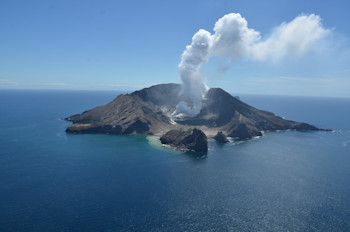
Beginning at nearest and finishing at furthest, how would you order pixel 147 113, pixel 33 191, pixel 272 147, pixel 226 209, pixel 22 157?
pixel 226 209
pixel 33 191
pixel 22 157
pixel 272 147
pixel 147 113

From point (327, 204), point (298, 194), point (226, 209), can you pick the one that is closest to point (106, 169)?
point (226, 209)

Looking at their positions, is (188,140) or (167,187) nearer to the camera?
(167,187)

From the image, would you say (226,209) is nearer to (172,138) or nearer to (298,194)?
(298,194)

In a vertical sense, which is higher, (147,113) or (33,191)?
(147,113)

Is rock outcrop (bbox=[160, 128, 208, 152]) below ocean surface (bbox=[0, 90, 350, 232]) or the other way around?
the other way around

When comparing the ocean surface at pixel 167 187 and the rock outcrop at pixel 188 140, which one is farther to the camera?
the rock outcrop at pixel 188 140
